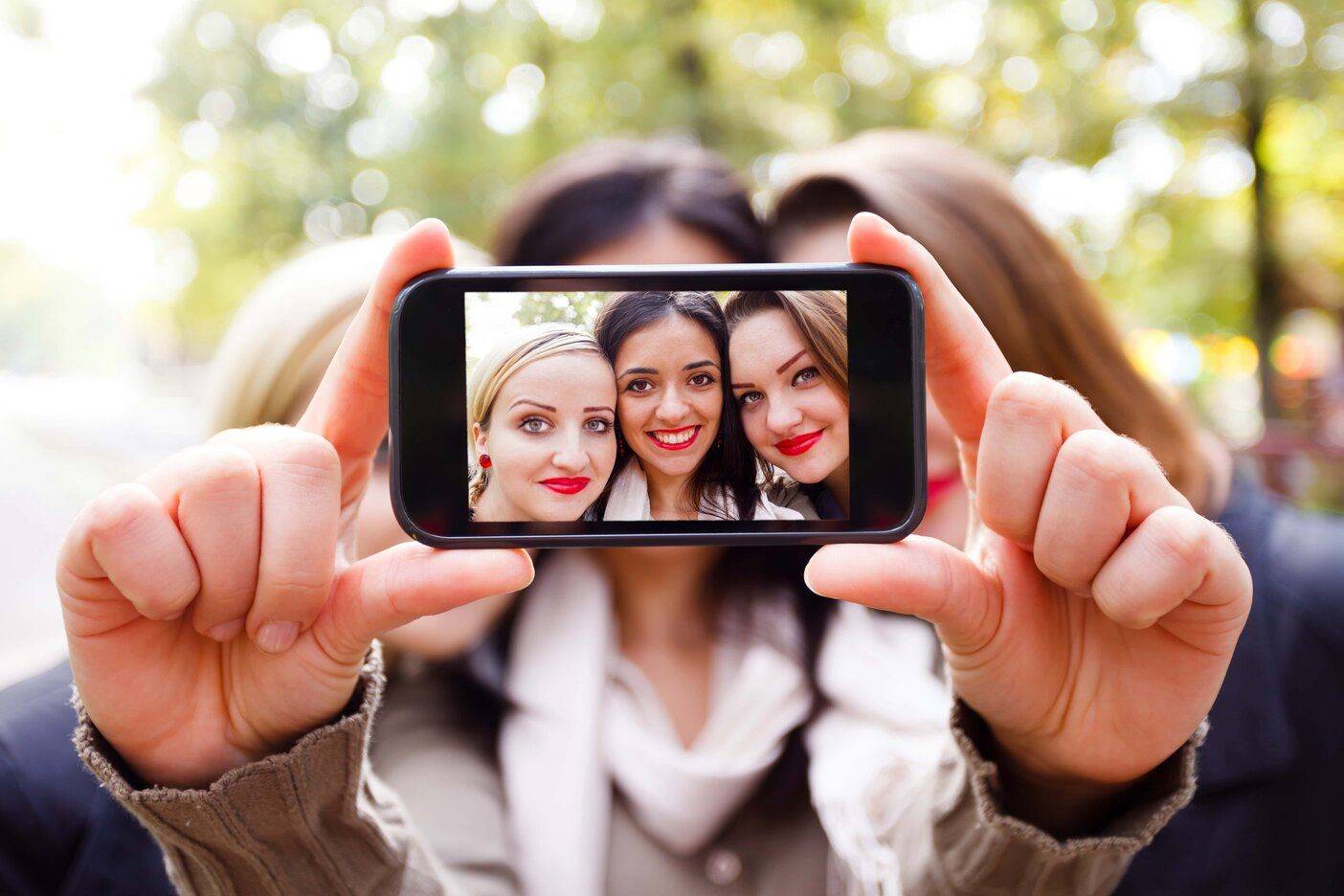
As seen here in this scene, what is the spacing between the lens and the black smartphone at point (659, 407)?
4.54 ft

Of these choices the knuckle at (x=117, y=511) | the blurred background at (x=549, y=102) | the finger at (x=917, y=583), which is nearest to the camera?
the knuckle at (x=117, y=511)

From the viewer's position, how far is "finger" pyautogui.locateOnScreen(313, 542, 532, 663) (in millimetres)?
1270

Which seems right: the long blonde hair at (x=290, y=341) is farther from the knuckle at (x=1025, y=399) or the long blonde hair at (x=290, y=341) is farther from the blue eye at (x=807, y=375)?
the knuckle at (x=1025, y=399)

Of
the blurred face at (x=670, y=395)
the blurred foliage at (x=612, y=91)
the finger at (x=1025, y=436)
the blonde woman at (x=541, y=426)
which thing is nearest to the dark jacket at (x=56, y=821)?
the blonde woman at (x=541, y=426)

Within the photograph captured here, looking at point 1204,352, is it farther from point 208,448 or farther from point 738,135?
point 208,448

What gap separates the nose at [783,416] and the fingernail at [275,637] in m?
0.77

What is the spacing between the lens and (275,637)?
49.7 inches

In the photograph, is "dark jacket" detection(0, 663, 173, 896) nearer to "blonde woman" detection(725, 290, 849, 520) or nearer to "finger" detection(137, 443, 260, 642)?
"finger" detection(137, 443, 260, 642)

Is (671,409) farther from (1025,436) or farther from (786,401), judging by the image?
(1025,436)

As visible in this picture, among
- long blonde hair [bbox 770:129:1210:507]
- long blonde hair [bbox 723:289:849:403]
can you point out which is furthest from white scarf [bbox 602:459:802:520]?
long blonde hair [bbox 770:129:1210:507]

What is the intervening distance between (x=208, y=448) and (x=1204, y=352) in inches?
756

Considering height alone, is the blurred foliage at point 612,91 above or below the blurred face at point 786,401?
above

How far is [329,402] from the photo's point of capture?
142 cm

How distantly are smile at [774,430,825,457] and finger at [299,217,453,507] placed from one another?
60 cm
